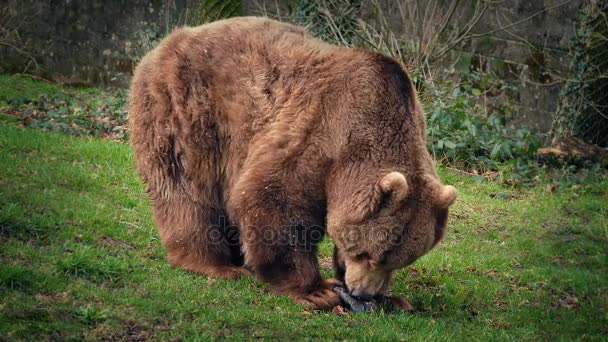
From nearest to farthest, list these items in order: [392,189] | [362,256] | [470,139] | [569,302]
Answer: [392,189] → [362,256] → [569,302] → [470,139]

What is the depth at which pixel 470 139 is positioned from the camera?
11930 millimetres

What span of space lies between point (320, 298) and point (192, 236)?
1240 millimetres

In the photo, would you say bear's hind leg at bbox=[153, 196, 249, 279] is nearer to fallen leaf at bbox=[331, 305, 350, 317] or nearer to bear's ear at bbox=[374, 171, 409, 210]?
fallen leaf at bbox=[331, 305, 350, 317]

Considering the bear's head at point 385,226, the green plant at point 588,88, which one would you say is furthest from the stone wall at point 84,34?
the bear's head at point 385,226

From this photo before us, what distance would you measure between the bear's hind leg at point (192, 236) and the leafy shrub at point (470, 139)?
5606mm

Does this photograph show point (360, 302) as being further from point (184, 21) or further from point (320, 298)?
point (184, 21)

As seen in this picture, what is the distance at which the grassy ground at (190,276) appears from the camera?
5.13 metres

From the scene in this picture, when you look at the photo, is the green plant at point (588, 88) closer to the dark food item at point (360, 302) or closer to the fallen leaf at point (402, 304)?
the fallen leaf at point (402, 304)

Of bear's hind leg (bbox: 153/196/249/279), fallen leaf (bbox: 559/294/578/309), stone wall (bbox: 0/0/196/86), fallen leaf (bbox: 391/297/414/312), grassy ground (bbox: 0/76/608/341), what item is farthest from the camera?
stone wall (bbox: 0/0/196/86)

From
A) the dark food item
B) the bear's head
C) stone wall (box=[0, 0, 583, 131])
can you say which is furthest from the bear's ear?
stone wall (box=[0, 0, 583, 131])

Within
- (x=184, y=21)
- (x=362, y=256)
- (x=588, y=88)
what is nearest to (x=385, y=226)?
(x=362, y=256)

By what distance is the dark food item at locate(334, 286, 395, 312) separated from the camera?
20.2 feet

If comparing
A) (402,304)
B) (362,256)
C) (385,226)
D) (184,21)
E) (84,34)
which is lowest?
(84,34)

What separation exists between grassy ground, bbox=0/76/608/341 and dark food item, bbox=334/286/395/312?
13cm
